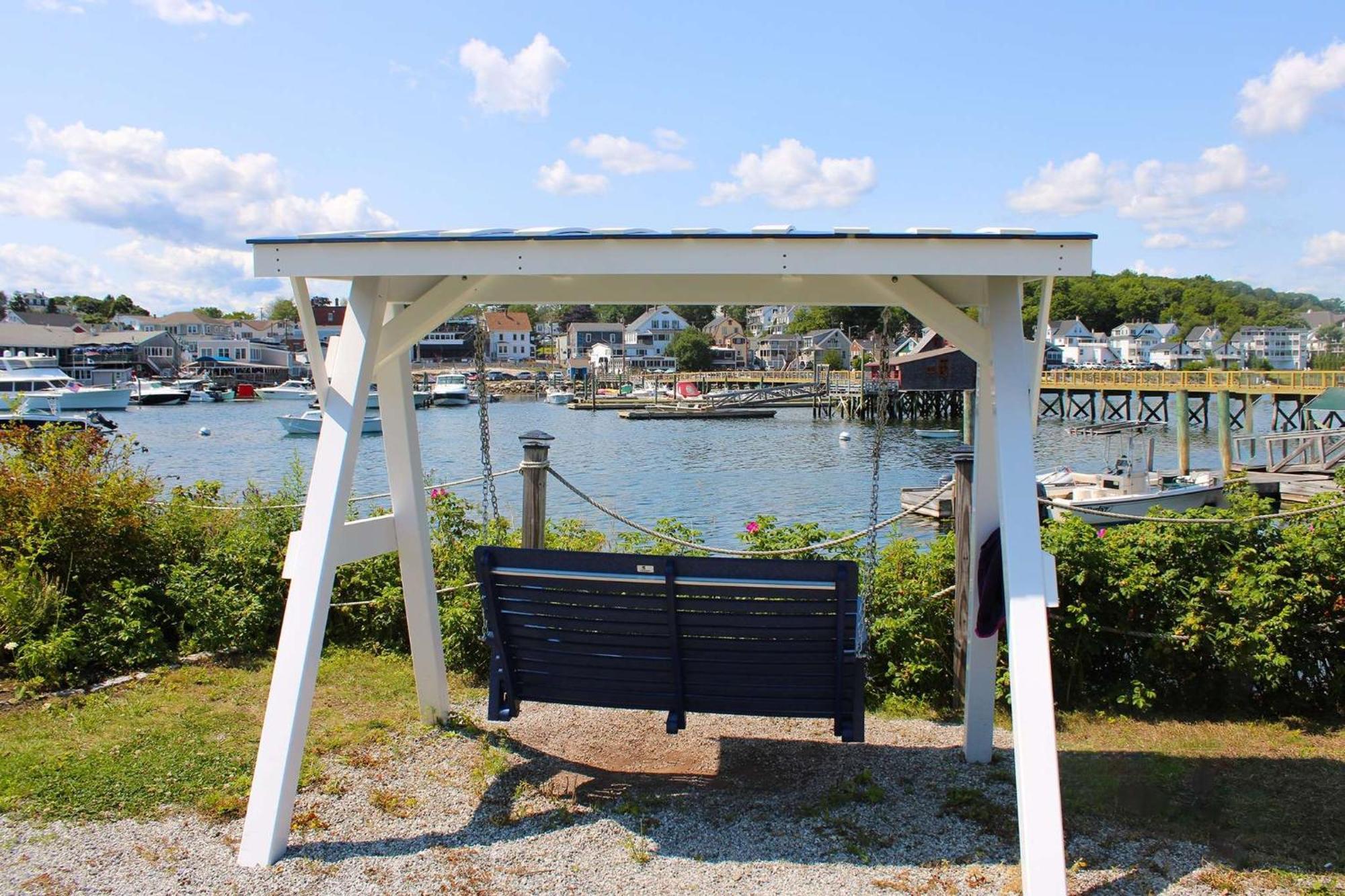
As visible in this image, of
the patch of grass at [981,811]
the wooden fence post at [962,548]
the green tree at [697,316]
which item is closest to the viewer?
the patch of grass at [981,811]

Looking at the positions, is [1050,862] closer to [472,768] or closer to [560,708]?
[472,768]

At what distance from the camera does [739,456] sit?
49.5 m

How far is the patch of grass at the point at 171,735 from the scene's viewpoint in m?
5.24

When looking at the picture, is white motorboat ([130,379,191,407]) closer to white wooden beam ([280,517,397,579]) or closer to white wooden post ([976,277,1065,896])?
white wooden beam ([280,517,397,579])

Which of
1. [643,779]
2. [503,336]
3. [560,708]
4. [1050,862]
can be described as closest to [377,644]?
[560,708]

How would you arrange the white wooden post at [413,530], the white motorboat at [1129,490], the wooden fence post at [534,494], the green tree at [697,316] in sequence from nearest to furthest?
the white wooden post at [413,530] → the wooden fence post at [534,494] → the white motorboat at [1129,490] → the green tree at [697,316]

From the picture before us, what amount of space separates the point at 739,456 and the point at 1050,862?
45.5 metres

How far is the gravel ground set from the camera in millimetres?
4469

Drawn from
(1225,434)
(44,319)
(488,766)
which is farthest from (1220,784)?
(44,319)

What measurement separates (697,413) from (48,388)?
43.1m

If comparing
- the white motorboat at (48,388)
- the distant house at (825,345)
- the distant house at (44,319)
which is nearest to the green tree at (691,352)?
the distant house at (825,345)

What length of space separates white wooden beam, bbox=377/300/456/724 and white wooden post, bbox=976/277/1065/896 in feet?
10.4

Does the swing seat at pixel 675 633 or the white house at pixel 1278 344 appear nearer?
the swing seat at pixel 675 633

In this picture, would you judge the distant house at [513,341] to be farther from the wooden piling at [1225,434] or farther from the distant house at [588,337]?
the wooden piling at [1225,434]
